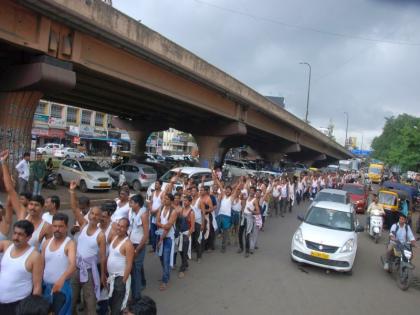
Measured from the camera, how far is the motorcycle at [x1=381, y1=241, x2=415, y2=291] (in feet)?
27.1

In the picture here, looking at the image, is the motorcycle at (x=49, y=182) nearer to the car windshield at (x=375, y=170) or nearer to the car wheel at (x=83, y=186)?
the car wheel at (x=83, y=186)

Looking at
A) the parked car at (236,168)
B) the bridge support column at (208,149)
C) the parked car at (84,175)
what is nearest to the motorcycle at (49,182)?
the parked car at (84,175)

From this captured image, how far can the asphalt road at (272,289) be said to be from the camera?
21.0 ft

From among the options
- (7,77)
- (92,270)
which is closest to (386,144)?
(7,77)

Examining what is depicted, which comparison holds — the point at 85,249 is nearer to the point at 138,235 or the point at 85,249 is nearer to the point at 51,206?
the point at 51,206

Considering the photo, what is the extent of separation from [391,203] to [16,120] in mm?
15721

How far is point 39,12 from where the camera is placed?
1240 centimetres

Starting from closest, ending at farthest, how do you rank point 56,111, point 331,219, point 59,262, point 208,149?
1. point 59,262
2. point 331,219
3. point 208,149
4. point 56,111

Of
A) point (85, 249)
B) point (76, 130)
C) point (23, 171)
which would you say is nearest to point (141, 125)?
point (23, 171)

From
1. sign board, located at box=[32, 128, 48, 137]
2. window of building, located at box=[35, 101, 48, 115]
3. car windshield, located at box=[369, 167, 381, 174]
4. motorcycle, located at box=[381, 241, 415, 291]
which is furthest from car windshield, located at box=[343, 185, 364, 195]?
window of building, located at box=[35, 101, 48, 115]

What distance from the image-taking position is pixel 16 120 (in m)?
14.5

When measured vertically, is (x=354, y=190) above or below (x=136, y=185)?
above

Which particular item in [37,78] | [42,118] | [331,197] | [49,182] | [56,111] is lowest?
[49,182]

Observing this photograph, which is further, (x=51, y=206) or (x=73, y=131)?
(x=73, y=131)
